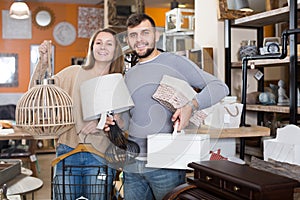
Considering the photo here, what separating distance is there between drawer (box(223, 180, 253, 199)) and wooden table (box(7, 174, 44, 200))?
62.2 inches

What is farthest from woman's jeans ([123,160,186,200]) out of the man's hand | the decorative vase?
the decorative vase

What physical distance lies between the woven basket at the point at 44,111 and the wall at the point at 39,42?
250 inches

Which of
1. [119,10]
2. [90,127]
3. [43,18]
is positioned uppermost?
[43,18]

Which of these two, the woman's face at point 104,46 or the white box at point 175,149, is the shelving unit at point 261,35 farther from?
the woman's face at point 104,46

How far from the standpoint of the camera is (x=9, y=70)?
7812 mm

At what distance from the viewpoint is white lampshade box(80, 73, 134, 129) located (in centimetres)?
166

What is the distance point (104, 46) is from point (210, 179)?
0.77 m

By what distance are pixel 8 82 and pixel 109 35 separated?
6454 millimetres

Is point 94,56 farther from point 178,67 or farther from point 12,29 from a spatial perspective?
point 12,29

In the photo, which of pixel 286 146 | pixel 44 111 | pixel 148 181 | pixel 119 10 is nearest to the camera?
pixel 44 111

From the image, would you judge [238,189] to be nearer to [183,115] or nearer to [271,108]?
[183,115]

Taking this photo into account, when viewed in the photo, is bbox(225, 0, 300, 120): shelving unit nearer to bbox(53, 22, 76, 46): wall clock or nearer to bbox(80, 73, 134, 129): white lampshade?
bbox(80, 73, 134, 129): white lampshade

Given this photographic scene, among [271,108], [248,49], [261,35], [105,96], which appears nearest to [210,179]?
[105,96]

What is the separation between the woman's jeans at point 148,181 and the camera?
1837 millimetres
